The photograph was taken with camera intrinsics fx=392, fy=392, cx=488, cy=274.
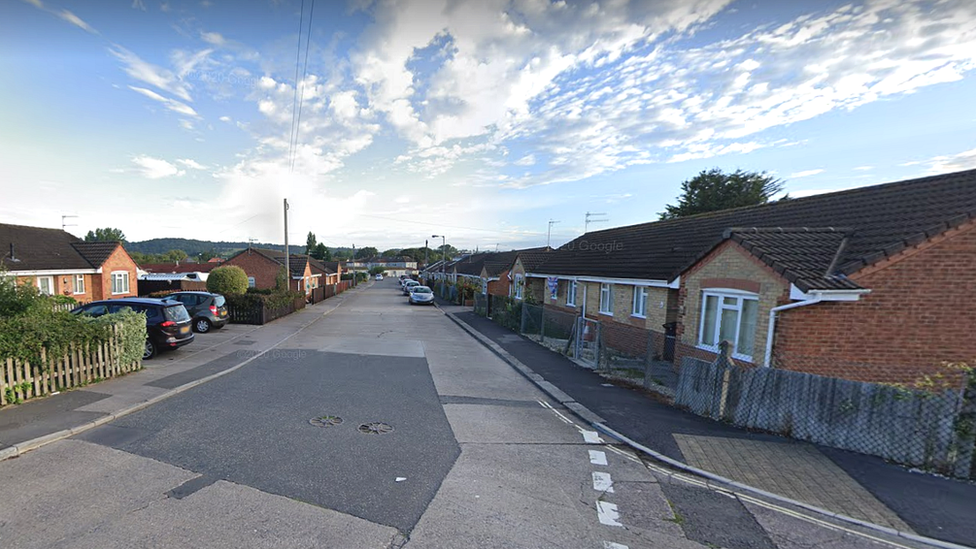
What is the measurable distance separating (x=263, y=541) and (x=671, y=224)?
1609 centimetres

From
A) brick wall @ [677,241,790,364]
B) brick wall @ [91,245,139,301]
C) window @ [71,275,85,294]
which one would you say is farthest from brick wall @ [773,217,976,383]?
brick wall @ [91,245,139,301]

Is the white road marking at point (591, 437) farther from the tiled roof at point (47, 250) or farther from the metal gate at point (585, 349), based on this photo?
the tiled roof at point (47, 250)

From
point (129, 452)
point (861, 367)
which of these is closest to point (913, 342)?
point (861, 367)

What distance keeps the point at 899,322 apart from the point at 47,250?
39.2m

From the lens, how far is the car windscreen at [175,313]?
34.2ft

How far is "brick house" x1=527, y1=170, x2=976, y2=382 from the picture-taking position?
267 inches

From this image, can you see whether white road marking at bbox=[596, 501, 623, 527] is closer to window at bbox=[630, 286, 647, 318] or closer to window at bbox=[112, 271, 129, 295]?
window at bbox=[630, 286, 647, 318]

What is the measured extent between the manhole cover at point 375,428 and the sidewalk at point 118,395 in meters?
3.84

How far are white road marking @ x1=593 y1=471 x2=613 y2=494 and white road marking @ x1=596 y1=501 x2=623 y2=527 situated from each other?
0.27 m

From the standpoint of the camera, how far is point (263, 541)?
3.37 m

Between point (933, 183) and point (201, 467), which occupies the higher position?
point (933, 183)

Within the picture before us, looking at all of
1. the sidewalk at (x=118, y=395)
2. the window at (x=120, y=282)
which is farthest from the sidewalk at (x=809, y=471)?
the window at (x=120, y=282)

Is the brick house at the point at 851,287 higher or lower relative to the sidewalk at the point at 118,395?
higher

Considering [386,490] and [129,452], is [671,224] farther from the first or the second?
[129,452]
